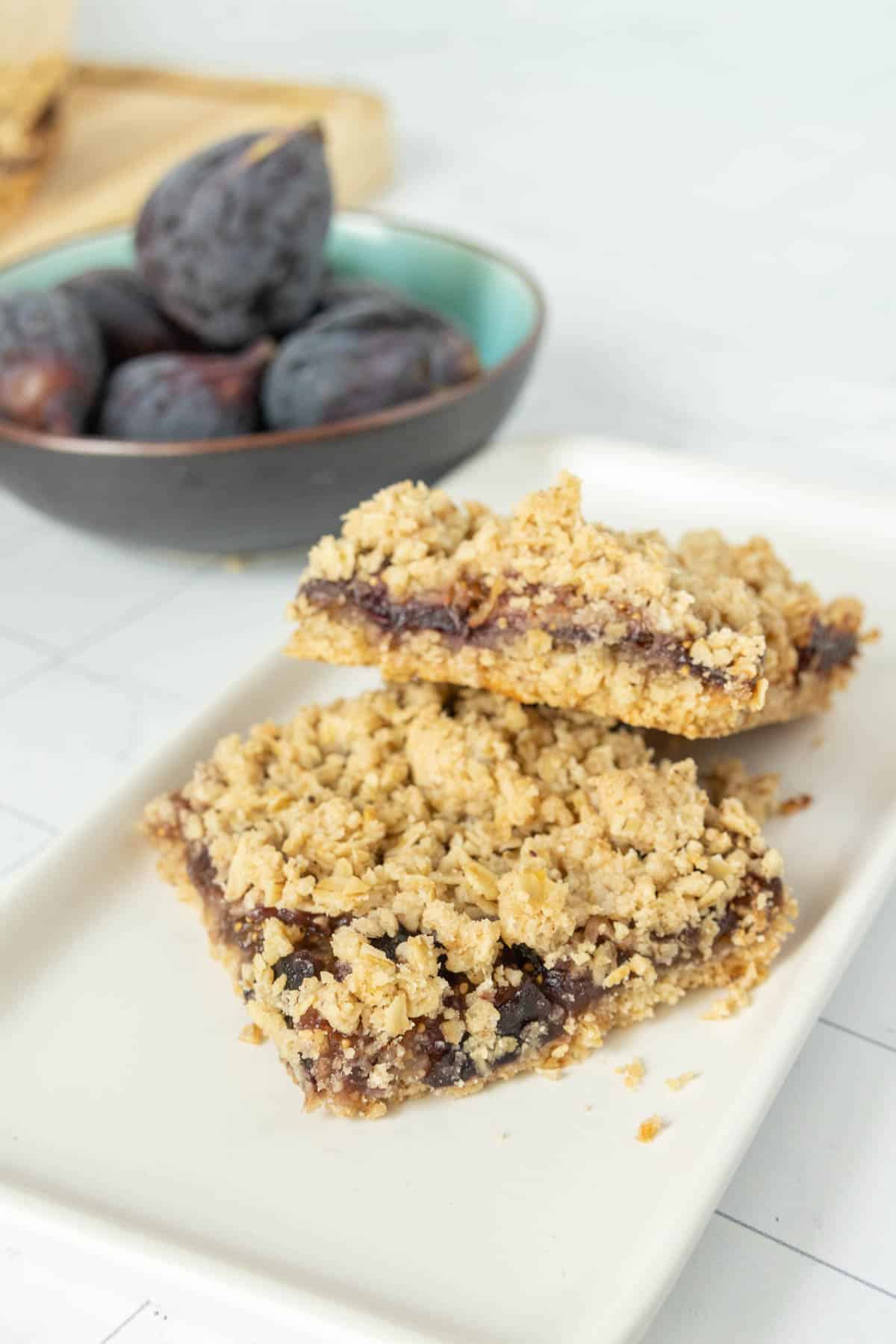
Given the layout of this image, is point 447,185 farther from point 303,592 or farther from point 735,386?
point 303,592

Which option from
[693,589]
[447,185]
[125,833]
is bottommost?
[447,185]

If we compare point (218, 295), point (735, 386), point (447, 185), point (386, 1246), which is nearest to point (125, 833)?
point (386, 1246)

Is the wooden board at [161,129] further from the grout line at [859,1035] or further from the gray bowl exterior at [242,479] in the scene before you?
the grout line at [859,1035]

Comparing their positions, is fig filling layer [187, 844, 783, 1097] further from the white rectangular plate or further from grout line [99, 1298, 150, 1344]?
grout line [99, 1298, 150, 1344]

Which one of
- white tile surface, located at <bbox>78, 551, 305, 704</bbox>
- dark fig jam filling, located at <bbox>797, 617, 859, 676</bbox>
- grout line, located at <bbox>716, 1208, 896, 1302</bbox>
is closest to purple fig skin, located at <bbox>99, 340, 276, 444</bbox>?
white tile surface, located at <bbox>78, 551, 305, 704</bbox>

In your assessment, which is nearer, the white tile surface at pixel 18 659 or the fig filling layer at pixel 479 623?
the fig filling layer at pixel 479 623

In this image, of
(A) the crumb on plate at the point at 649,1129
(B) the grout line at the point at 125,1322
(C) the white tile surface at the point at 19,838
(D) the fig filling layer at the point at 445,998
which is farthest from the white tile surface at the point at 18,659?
(A) the crumb on plate at the point at 649,1129
